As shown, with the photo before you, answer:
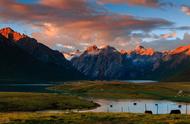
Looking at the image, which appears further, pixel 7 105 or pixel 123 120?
pixel 7 105

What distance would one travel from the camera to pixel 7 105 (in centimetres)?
10531

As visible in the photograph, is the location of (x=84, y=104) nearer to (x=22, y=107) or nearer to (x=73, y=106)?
(x=73, y=106)

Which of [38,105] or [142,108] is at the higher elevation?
[38,105]

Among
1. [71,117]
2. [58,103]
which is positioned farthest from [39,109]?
[71,117]

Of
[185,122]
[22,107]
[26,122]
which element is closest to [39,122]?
[26,122]

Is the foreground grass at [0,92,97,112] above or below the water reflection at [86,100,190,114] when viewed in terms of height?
above

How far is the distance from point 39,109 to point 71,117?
43.3 metres

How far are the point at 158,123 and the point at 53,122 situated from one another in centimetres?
1617

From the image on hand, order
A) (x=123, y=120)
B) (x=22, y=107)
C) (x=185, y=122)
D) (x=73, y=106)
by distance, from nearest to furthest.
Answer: (x=185, y=122)
(x=123, y=120)
(x=22, y=107)
(x=73, y=106)

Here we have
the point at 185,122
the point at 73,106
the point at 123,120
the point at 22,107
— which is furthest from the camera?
the point at 73,106

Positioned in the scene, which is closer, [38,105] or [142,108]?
[38,105]

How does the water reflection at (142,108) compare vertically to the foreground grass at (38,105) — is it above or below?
below

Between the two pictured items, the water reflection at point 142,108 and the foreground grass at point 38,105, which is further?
the water reflection at point 142,108

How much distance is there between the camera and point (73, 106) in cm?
11606
